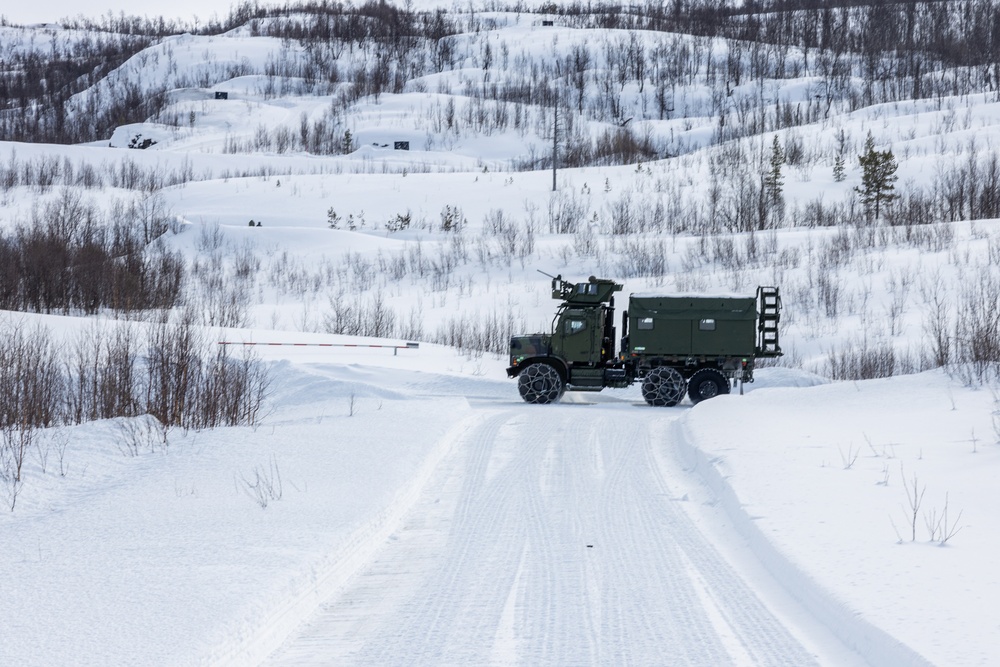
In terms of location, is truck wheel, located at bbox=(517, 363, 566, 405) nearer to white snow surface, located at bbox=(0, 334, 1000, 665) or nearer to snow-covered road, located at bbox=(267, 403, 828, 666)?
white snow surface, located at bbox=(0, 334, 1000, 665)

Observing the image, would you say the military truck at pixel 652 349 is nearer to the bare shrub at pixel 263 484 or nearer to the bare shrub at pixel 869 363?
the bare shrub at pixel 869 363

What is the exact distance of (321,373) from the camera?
22.2 metres

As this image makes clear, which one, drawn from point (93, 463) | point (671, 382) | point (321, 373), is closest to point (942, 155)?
point (671, 382)

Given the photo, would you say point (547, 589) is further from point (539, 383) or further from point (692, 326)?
point (692, 326)

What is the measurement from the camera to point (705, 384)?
21.2m

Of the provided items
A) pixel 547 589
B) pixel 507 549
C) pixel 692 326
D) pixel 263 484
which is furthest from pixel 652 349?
pixel 547 589

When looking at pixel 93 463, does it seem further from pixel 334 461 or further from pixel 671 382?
pixel 671 382

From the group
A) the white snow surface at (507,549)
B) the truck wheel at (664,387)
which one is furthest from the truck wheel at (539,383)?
the white snow surface at (507,549)

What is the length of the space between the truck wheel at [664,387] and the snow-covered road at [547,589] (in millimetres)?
9521

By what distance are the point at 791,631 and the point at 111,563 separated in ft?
16.3

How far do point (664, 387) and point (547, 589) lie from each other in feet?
47.6

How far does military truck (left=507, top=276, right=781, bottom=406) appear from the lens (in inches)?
819

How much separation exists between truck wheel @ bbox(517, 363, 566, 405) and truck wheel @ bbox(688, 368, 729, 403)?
123 inches

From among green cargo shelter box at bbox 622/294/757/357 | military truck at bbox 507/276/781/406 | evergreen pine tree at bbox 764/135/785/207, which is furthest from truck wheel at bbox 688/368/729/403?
evergreen pine tree at bbox 764/135/785/207
